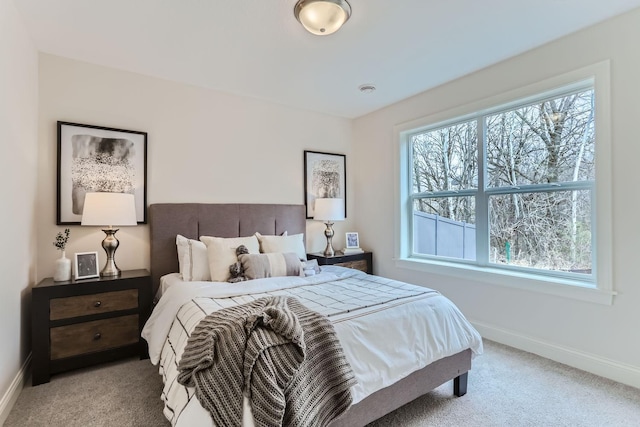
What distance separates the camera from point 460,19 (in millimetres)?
2258

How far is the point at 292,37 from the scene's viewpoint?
2457 mm

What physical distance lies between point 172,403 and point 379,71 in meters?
3.05

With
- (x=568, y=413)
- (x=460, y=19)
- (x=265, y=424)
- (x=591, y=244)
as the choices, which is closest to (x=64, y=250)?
(x=265, y=424)

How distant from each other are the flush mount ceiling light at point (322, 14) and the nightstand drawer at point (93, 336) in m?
2.66

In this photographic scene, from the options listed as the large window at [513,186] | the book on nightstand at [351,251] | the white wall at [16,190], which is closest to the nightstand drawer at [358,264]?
the book on nightstand at [351,251]

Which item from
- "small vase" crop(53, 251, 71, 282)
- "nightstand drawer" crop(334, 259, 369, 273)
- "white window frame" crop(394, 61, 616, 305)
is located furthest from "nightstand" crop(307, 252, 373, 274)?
"small vase" crop(53, 251, 71, 282)

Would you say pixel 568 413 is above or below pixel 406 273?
below

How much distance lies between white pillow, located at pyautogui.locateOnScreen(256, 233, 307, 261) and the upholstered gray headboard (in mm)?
280

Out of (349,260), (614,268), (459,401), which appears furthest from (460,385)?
(349,260)

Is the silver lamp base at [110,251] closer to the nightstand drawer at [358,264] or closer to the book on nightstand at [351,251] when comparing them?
the nightstand drawer at [358,264]

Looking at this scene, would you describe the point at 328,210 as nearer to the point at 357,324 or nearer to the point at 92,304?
the point at 357,324

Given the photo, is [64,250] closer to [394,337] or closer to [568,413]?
[394,337]

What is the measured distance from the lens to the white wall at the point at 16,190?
1932 millimetres

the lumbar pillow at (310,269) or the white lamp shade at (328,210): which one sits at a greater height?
→ the white lamp shade at (328,210)
